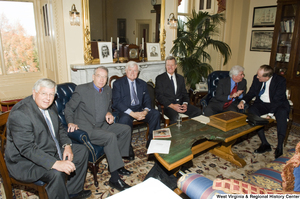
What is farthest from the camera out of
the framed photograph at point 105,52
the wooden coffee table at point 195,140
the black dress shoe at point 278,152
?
the framed photograph at point 105,52

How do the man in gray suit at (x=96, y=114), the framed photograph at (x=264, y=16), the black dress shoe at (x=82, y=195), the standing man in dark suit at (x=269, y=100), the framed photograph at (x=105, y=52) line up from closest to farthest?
the black dress shoe at (x=82, y=195), the man in gray suit at (x=96, y=114), the standing man in dark suit at (x=269, y=100), the framed photograph at (x=105, y=52), the framed photograph at (x=264, y=16)

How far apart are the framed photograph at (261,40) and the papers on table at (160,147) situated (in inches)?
176

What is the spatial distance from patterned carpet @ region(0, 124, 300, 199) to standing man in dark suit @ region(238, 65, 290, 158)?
0.71 feet

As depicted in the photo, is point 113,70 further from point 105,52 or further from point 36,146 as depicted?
point 36,146

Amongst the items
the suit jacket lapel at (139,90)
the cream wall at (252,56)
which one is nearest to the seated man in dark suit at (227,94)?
the suit jacket lapel at (139,90)

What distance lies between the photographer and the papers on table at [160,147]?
1986 mm

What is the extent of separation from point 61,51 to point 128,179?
232cm

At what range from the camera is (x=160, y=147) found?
2055 millimetres

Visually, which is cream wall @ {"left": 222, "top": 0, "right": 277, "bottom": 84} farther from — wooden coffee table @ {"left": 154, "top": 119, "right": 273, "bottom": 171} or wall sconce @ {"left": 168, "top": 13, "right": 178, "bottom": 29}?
wooden coffee table @ {"left": 154, "top": 119, "right": 273, "bottom": 171}

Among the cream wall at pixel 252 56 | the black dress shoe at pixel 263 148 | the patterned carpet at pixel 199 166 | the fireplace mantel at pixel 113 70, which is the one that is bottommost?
the patterned carpet at pixel 199 166

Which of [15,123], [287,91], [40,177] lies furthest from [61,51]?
[287,91]

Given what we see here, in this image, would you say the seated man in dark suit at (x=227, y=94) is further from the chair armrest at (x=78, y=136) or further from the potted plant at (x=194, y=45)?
the chair armrest at (x=78, y=136)

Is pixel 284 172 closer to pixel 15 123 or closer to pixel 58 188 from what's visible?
pixel 58 188

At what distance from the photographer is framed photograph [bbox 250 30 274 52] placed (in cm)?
515
